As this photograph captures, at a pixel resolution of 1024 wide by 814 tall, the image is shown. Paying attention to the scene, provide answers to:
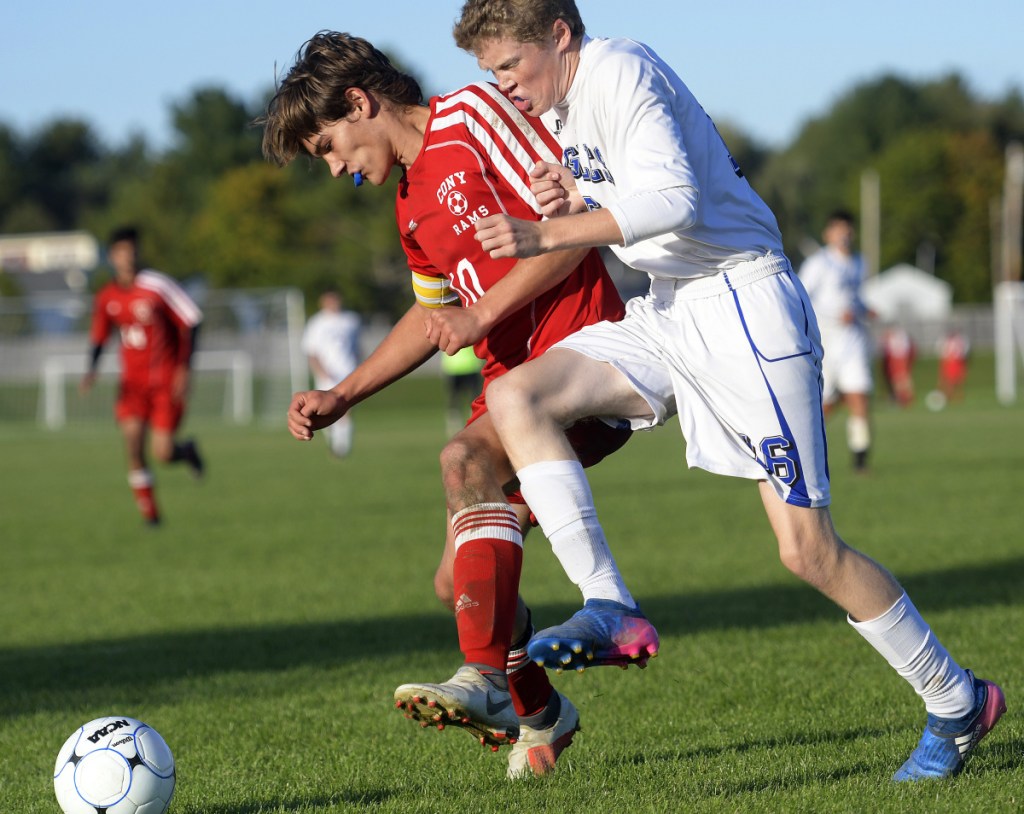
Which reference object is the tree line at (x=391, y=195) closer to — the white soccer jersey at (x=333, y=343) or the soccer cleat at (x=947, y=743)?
the white soccer jersey at (x=333, y=343)

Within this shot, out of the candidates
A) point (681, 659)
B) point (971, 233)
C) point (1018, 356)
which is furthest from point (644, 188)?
point (971, 233)

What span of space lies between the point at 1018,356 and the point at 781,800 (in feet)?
118

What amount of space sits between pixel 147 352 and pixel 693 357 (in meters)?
10.0

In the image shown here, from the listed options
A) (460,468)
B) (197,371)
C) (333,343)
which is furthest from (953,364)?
(460,468)

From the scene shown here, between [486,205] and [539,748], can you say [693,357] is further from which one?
[539,748]

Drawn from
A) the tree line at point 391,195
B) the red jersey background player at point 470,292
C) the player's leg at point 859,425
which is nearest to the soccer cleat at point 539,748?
the red jersey background player at point 470,292

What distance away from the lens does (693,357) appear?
376 cm

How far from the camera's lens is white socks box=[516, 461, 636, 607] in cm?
364

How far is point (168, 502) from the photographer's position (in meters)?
15.1

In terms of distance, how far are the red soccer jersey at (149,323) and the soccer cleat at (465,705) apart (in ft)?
31.7

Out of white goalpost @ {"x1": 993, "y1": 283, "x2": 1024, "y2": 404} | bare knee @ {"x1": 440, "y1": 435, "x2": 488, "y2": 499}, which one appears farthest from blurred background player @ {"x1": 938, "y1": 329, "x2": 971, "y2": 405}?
bare knee @ {"x1": 440, "y1": 435, "x2": 488, "y2": 499}

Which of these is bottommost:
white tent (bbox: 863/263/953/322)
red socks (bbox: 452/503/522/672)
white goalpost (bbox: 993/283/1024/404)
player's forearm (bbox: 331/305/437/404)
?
white tent (bbox: 863/263/953/322)

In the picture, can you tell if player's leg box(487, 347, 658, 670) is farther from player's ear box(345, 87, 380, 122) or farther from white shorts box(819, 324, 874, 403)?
white shorts box(819, 324, 874, 403)

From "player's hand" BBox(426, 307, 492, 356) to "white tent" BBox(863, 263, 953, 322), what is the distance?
81140 millimetres
